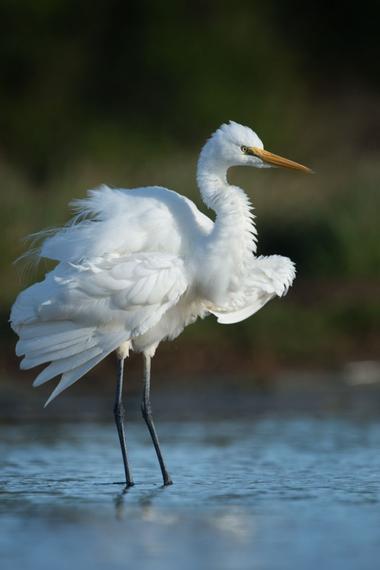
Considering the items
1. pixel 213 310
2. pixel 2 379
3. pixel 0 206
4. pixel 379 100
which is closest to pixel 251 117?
pixel 379 100

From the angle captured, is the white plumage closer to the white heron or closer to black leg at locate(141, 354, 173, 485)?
the white heron

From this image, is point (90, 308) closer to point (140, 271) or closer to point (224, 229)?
point (140, 271)

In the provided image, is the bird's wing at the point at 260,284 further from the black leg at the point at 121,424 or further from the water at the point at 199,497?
the water at the point at 199,497

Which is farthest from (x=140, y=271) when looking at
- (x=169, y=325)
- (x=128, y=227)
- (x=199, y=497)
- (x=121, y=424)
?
(x=199, y=497)

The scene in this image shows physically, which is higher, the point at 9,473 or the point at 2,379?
the point at 2,379

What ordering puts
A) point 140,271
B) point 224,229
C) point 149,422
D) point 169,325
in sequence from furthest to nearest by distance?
1. point 149,422
2. point 169,325
3. point 224,229
4. point 140,271

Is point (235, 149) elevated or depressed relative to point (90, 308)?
elevated

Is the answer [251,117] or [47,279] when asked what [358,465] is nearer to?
[47,279]

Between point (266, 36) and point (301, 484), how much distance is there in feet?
84.0

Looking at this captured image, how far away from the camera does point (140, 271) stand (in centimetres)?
766

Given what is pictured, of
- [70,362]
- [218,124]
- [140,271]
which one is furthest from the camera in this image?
[218,124]

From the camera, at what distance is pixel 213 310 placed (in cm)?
842

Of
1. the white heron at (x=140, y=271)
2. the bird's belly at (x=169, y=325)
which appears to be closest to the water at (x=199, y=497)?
the white heron at (x=140, y=271)

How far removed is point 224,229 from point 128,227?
0.53 metres
